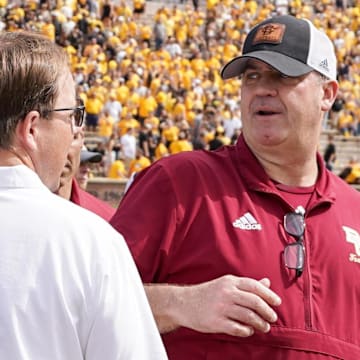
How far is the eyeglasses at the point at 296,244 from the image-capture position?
310 cm

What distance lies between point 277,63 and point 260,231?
0.56 metres

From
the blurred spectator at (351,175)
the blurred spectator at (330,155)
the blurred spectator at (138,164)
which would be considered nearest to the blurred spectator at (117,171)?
the blurred spectator at (138,164)

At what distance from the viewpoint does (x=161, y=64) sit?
77.7 feet

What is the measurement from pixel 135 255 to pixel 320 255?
1.89ft

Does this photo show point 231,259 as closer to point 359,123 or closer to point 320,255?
point 320,255

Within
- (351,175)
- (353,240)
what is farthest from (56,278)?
(351,175)

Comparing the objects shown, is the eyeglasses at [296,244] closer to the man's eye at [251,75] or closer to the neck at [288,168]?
the neck at [288,168]

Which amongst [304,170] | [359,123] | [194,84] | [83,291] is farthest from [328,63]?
[359,123]

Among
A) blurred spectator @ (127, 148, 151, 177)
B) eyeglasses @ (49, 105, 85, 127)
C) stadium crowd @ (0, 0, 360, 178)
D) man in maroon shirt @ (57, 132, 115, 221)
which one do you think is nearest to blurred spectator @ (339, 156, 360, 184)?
stadium crowd @ (0, 0, 360, 178)

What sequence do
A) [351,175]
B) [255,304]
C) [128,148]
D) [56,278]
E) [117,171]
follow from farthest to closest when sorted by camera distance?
[351,175] < [128,148] < [117,171] < [255,304] < [56,278]

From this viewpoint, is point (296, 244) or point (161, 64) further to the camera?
point (161, 64)

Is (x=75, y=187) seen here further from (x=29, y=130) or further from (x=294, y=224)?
(x=29, y=130)

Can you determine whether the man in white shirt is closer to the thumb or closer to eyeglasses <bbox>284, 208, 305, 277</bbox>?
the thumb

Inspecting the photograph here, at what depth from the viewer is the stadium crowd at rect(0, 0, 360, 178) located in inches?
760
